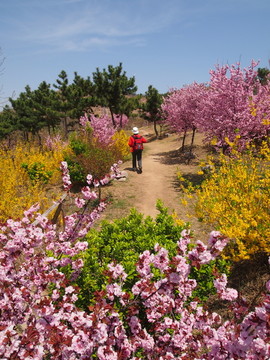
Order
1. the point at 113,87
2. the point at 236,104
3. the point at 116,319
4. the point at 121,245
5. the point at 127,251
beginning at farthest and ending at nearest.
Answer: the point at 113,87 → the point at 236,104 → the point at 121,245 → the point at 127,251 → the point at 116,319

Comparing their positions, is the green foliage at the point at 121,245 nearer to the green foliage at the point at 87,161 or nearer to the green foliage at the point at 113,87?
the green foliage at the point at 87,161

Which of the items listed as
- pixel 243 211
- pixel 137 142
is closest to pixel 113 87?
pixel 137 142

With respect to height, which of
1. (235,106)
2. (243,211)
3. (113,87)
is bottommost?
(243,211)

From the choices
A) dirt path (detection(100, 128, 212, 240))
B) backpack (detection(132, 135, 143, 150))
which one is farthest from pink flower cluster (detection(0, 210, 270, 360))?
backpack (detection(132, 135, 143, 150))

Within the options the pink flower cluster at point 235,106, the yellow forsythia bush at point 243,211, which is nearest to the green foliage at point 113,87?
the pink flower cluster at point 235,106

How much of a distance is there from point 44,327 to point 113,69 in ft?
74.5

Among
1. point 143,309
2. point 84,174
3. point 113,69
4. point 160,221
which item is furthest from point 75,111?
point 143,309

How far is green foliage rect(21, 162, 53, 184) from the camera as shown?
11.4 meters

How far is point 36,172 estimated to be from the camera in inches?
453

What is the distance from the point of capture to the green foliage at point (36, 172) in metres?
11.4

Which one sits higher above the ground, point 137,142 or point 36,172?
point 137,142

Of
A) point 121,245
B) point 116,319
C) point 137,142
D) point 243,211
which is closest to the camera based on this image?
point 116,319

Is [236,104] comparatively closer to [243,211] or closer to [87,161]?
[87,161]

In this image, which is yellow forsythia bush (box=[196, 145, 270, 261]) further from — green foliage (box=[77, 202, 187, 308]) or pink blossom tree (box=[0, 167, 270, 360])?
pink blossom tree (box=[0, 167, 270, 360])
